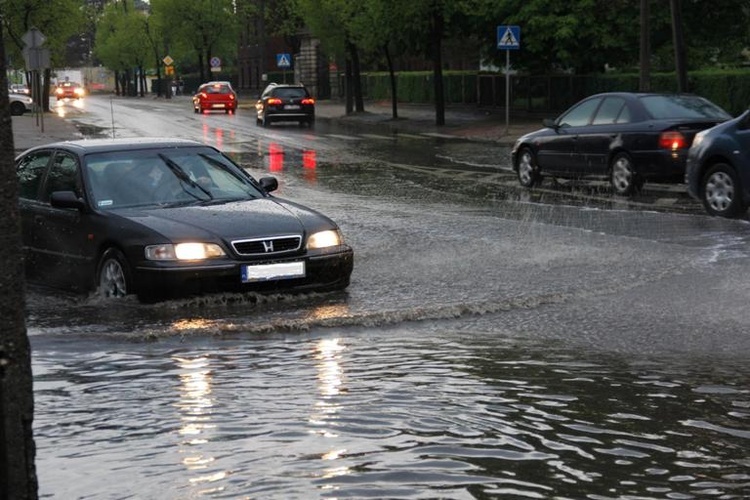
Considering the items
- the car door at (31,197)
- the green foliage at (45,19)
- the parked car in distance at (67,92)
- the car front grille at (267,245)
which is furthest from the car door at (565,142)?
the parked car in distance at (67,92)

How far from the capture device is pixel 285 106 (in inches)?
1956

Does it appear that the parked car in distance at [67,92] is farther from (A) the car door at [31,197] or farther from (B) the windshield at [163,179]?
(B) the windshield at [163,179]

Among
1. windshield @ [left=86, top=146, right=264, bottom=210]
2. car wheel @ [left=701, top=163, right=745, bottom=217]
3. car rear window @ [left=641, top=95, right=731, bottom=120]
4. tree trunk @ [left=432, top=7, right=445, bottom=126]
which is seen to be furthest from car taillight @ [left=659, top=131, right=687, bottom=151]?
tree trunk @ [left=432, top=7, right=445, bottom=126]

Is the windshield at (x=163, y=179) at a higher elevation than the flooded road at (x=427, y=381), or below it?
higher

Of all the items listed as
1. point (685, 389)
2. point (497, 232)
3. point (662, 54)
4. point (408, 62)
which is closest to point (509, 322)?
point (685, 389)

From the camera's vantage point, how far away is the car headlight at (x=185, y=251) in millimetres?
10414

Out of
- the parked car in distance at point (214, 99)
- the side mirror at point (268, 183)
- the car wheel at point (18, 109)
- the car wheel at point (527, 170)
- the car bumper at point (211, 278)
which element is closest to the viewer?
the car bumper at point (211, 278)

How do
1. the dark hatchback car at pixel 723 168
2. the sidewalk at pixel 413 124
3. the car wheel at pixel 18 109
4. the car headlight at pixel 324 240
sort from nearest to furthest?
the car headlight at pixel 324 240, the dark hatchback car at pixel 723 168, the sidewalk at pixel 413 124, the car wheel at pixel 18 109

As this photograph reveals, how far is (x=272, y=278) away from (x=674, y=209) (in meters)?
8.70

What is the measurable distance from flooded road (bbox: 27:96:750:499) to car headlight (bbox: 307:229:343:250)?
44 centimetres

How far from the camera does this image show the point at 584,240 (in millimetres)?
14562

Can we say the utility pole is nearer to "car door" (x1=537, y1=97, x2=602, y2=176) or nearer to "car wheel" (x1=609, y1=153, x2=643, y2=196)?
"car door" (x1=537, y1=97, x2=602, y2=176)

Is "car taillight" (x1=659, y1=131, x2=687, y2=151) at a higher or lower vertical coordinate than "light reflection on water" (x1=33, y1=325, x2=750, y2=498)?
higher

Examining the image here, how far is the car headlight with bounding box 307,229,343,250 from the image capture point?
36.0 ft
